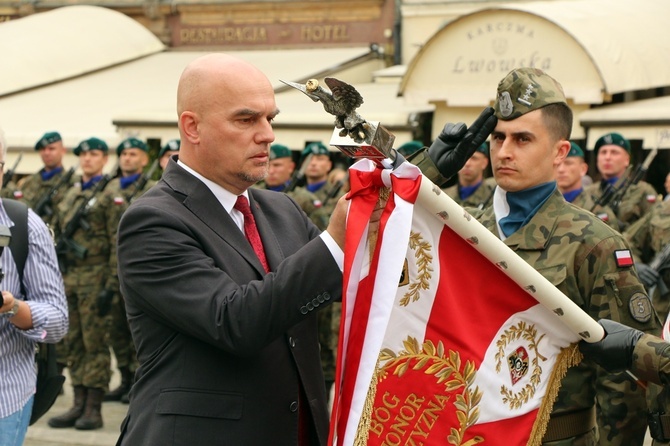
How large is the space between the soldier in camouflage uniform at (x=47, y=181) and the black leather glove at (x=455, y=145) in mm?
7498

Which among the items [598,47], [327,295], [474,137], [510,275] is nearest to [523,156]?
[474,137]

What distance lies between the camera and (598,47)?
10.9 meters

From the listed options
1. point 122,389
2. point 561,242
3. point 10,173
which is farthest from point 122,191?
point 561,242

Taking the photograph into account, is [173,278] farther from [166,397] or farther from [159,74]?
[159,74]

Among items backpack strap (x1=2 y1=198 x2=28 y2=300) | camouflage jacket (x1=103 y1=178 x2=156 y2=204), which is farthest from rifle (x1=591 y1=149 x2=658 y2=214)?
backpack strap (x1=2 y1=198 x2=28 y2=300)

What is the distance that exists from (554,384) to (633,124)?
7.40 m

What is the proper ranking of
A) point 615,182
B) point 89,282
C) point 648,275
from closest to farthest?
point 648,275, point 615,182, point 89,282

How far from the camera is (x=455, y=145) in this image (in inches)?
146

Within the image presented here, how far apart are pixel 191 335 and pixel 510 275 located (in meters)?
0.84

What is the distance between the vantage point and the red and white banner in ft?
9.52

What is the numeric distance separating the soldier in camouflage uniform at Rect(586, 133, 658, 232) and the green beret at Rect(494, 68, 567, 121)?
4.85 metres

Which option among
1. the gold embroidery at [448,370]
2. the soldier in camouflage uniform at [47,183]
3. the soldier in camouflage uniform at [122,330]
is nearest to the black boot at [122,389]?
the soldier in camouflage uniform at [122,330]

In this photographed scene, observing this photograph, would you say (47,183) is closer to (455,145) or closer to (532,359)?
(455,145)

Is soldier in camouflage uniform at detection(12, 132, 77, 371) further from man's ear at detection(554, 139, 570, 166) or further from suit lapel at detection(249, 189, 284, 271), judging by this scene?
suit lapel at detection(249, 189, 284, 271)
